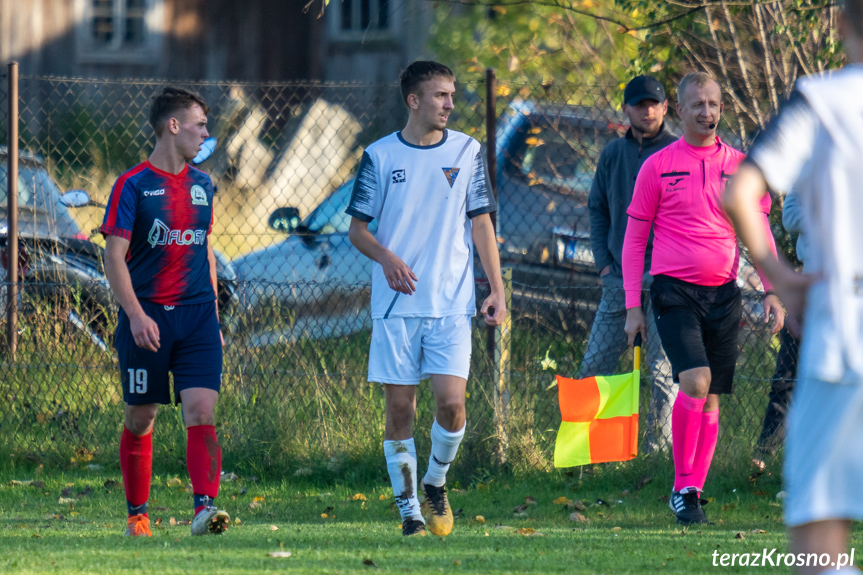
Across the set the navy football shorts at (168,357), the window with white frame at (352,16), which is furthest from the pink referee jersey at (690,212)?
the window with white frame at (352,16)

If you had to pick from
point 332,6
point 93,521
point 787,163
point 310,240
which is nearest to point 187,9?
point 332,6

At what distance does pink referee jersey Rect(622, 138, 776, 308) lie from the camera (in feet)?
17.1

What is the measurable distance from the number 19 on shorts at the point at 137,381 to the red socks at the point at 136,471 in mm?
291

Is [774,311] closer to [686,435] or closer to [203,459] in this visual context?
[686,435]

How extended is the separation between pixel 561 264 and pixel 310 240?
2.02m

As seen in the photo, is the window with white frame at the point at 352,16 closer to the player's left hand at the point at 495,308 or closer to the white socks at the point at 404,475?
the player's left hand at the point at 495,308

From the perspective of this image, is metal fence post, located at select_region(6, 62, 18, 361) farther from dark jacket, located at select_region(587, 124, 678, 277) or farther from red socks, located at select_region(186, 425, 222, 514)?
dark jacket, located at select_region(587, 124, 678, 277)

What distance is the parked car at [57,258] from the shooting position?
7.07 meters

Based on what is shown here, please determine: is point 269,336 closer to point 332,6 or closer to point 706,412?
point 706,412

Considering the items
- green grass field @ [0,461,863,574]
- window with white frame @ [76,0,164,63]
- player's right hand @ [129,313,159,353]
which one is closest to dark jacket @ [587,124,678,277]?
green grass field @ [0,461,863,574]

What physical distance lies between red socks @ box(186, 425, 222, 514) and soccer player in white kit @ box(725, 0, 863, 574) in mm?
3124

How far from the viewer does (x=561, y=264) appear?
26.5ft

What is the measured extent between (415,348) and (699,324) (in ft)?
4.81

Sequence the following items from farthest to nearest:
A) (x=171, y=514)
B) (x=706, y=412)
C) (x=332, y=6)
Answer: (x=332, y=6)
(x=171, y=514)
(x=706, y=412)
